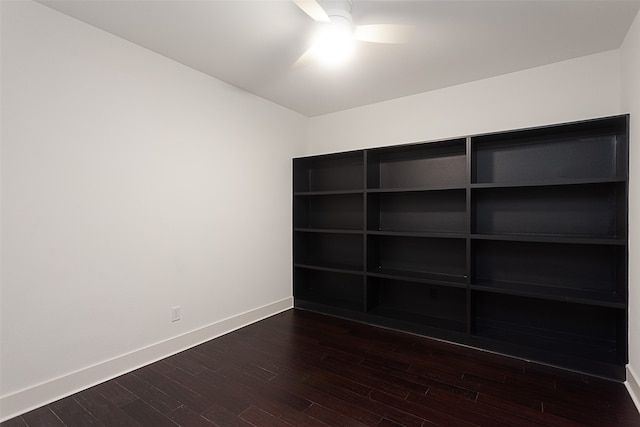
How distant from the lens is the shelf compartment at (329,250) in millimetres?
Result: 3629

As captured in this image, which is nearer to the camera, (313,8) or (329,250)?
(313,8)

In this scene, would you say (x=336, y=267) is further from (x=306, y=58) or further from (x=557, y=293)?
(x=306, y=58)

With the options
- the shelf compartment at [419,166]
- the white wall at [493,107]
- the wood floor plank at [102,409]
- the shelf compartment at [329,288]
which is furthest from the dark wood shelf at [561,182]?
the wood floor plank at [102,409]

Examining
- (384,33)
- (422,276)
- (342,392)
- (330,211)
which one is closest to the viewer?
(342,392)

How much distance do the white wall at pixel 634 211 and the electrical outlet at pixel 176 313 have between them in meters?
3.24

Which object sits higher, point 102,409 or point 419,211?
point 419,211

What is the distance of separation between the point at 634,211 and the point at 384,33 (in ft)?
6.62

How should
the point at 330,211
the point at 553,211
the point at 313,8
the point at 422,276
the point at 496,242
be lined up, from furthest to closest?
the point at 330,211 < the point at 422,276 < the point at 496,242 < the point at 553,211 < the point at 313,8

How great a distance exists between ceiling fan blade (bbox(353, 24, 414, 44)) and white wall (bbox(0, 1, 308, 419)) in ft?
4.91

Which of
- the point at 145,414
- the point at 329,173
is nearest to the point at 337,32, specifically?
the point at 329,173

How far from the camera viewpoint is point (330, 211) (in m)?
3.84

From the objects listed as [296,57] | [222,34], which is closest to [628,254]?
[296,57]

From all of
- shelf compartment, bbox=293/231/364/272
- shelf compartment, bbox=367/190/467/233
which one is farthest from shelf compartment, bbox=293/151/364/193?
shelf compartment, bbox=293/231/364/272

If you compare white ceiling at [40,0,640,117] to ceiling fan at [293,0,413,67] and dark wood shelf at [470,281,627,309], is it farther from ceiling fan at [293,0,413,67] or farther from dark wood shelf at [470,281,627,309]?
dark wood shelf at [470,281,627,309]
